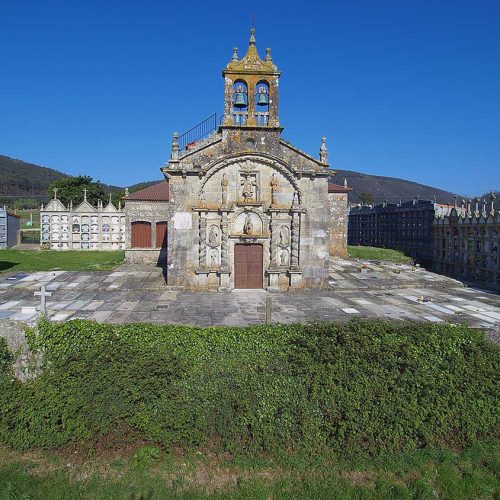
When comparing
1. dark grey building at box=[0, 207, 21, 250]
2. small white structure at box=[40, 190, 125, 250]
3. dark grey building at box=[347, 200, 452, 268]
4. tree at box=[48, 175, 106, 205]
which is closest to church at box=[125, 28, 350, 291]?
dark grey building at box=[347, 200, 452, 268]

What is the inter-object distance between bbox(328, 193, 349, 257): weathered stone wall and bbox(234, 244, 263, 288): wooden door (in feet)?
42.3

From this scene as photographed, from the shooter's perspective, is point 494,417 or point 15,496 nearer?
point 15,496

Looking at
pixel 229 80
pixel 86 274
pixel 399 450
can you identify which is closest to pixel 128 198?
pixel 86 274

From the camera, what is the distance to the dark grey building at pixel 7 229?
42931 millimetres

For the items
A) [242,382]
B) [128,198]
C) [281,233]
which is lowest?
[242,382]

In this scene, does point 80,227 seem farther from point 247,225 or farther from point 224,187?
point 247,225

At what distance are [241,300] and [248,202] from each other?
19.7 feet

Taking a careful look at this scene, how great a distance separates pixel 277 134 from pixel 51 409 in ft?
63.7

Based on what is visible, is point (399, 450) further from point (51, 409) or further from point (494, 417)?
point (51, 409)

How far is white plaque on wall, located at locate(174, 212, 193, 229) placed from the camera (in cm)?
2427

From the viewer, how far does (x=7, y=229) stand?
43.6 meters

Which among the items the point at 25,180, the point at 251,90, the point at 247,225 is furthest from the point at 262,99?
the point at 25,180

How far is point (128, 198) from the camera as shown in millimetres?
36281

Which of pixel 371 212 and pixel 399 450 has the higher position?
pixel 371 212
